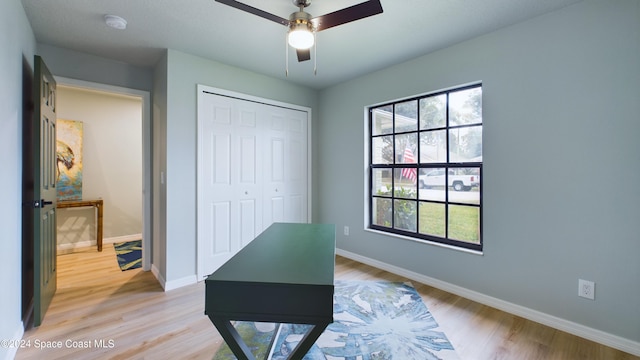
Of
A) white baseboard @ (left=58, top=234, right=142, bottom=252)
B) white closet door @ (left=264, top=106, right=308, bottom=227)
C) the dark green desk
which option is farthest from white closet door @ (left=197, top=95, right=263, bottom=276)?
white baseboard @ (left=58, top=234, right=142, bottom=252)

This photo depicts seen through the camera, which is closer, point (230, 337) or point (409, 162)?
point (230, 337)

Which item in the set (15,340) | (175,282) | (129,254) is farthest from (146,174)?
(15,340)

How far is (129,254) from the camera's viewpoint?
3.89 meters

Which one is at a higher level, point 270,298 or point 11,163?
point 11,163

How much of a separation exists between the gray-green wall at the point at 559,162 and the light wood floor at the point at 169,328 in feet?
0.86

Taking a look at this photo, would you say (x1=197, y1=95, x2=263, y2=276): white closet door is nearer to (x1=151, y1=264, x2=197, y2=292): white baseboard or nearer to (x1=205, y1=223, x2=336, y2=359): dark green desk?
(x1=151, y1=264, x2=197, y2=292): white baseboard

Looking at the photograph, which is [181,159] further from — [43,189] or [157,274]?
[157,274]

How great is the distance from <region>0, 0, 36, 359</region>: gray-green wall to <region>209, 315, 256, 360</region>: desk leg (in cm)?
151

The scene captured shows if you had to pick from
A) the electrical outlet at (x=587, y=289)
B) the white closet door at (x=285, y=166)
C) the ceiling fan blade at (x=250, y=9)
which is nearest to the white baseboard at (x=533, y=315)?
the electrical outlet at (x=587, y=289)

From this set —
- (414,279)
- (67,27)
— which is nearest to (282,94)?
(67,27)

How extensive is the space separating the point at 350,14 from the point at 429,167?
6.05 ft

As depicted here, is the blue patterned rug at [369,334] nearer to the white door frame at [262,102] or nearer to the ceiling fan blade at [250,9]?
the white door frame at [262,102]

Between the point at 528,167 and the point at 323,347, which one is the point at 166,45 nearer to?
the point at 323,347

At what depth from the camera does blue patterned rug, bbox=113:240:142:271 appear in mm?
3463
